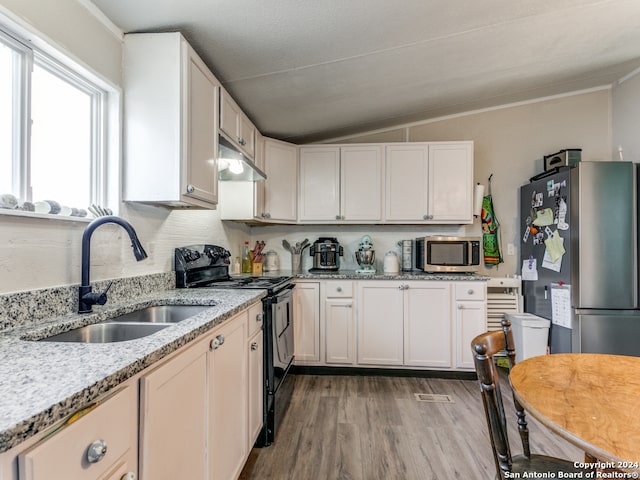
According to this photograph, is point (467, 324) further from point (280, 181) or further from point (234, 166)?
point (234, 166)

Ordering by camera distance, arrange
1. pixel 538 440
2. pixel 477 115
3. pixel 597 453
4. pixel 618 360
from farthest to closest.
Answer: pixel 477 115 → pixel 538 440 → pixel 618 360 → pixel 597 453

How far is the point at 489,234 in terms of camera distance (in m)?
3.41

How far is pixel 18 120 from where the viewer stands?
1.18 metres

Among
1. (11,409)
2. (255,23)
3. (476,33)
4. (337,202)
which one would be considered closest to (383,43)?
(476,33)

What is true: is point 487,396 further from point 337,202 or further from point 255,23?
point 337,202

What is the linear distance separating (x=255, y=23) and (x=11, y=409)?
69.2 inches

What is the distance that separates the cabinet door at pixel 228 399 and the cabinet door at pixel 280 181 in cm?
167

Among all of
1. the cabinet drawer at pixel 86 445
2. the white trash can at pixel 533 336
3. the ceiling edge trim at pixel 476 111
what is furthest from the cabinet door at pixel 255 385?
the ceiling edge trim at pixel 476 111

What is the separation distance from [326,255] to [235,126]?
1.52 metres

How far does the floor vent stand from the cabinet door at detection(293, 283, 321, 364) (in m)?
A: 0.91

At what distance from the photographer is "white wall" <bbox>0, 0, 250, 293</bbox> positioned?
1.12 meters

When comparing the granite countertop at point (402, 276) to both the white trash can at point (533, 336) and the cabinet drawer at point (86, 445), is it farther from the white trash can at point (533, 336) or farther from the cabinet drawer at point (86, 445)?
the cabinet drawer at point (86, 445)

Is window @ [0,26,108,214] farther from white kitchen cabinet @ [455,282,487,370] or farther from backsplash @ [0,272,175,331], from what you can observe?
white kitchen cabinet @ [455,282,487,370]

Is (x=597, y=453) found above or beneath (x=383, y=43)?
beneath
